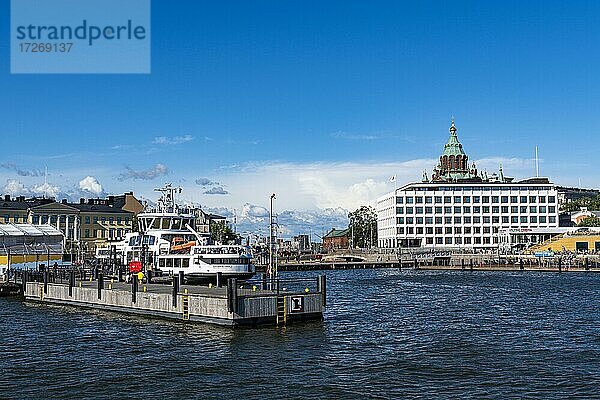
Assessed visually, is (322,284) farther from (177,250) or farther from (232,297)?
(177,250)

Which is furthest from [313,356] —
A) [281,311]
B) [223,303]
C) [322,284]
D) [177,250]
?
[177,250]

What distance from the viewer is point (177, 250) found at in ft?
289

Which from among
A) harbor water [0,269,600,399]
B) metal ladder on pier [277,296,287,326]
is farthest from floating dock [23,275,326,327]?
harbor water [0,269,600,399]

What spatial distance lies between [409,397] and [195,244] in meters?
58.7

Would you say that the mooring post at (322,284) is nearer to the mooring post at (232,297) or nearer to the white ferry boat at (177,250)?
the mooring post at (232,297)

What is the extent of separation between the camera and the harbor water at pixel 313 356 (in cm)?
3234

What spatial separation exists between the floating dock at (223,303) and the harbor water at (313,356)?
868mm

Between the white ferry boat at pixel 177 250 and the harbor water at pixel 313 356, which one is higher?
the white ferry boat at pixel 177 250

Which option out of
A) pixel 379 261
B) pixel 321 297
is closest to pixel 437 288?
pixel 321 297

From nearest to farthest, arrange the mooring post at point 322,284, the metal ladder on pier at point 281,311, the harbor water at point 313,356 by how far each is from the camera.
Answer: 1. the harbor water at point 313,356
2. the metal ladder on pier at point 281,311
3. the mooring post at point 322,284

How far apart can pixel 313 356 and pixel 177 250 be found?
5093 centimetres

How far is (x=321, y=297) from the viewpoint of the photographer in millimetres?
51031

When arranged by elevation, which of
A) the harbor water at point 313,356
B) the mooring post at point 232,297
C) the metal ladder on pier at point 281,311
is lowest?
the harbor water at point 313,356

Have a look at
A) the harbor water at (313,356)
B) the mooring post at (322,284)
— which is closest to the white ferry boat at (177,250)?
the harbor water at (313,356)
